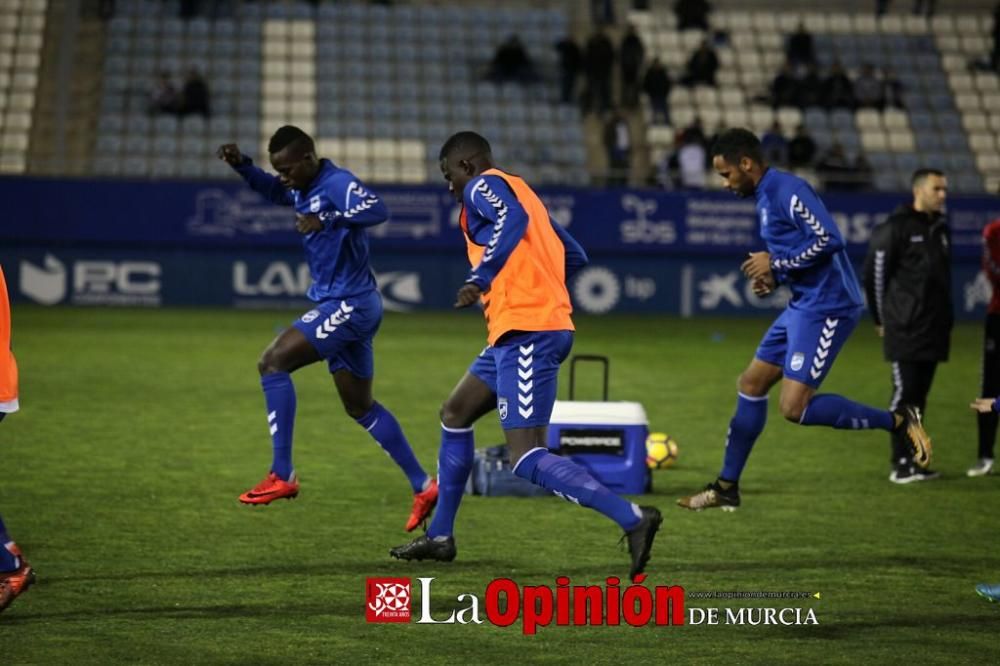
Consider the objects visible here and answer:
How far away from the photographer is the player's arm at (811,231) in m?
8.53

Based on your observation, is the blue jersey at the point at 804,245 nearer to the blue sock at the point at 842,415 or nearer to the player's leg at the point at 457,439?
the blue sock at the point at 842,415

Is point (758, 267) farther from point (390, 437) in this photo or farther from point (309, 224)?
point (309, 224)

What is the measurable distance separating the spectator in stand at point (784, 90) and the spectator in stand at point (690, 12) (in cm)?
215

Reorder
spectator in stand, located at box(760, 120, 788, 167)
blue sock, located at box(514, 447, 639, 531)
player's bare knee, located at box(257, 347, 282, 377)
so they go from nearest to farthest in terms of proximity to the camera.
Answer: blue sock, located at box(514, 447, 639, 531) < player's bare knee, located at box(257, 347, 282, 377) < spectator in stand, located at box(760, 120, 788, 167)

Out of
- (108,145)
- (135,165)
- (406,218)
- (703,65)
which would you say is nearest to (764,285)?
(406,218)

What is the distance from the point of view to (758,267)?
28.3 ft

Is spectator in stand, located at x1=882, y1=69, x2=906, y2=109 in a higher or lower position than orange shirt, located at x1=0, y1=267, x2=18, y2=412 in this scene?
higher

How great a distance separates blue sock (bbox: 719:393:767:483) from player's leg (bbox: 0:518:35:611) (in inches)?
159

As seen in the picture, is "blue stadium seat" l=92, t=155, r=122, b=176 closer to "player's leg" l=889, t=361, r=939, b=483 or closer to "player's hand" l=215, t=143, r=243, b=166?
"player's leg" l=889, t=361, r=939, b=483

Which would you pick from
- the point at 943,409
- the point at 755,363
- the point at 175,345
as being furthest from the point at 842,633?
the point at 175,345

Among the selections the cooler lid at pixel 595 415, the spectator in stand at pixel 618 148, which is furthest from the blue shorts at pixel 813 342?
the spectator in stand at pixel 618 148

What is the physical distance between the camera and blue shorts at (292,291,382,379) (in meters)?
8.82

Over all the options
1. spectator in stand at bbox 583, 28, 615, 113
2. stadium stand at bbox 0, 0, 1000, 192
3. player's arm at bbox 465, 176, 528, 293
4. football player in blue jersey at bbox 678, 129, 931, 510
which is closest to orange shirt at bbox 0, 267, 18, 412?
player's arm at bbox 465, 176, 528, 293

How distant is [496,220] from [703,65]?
79.2 feet
